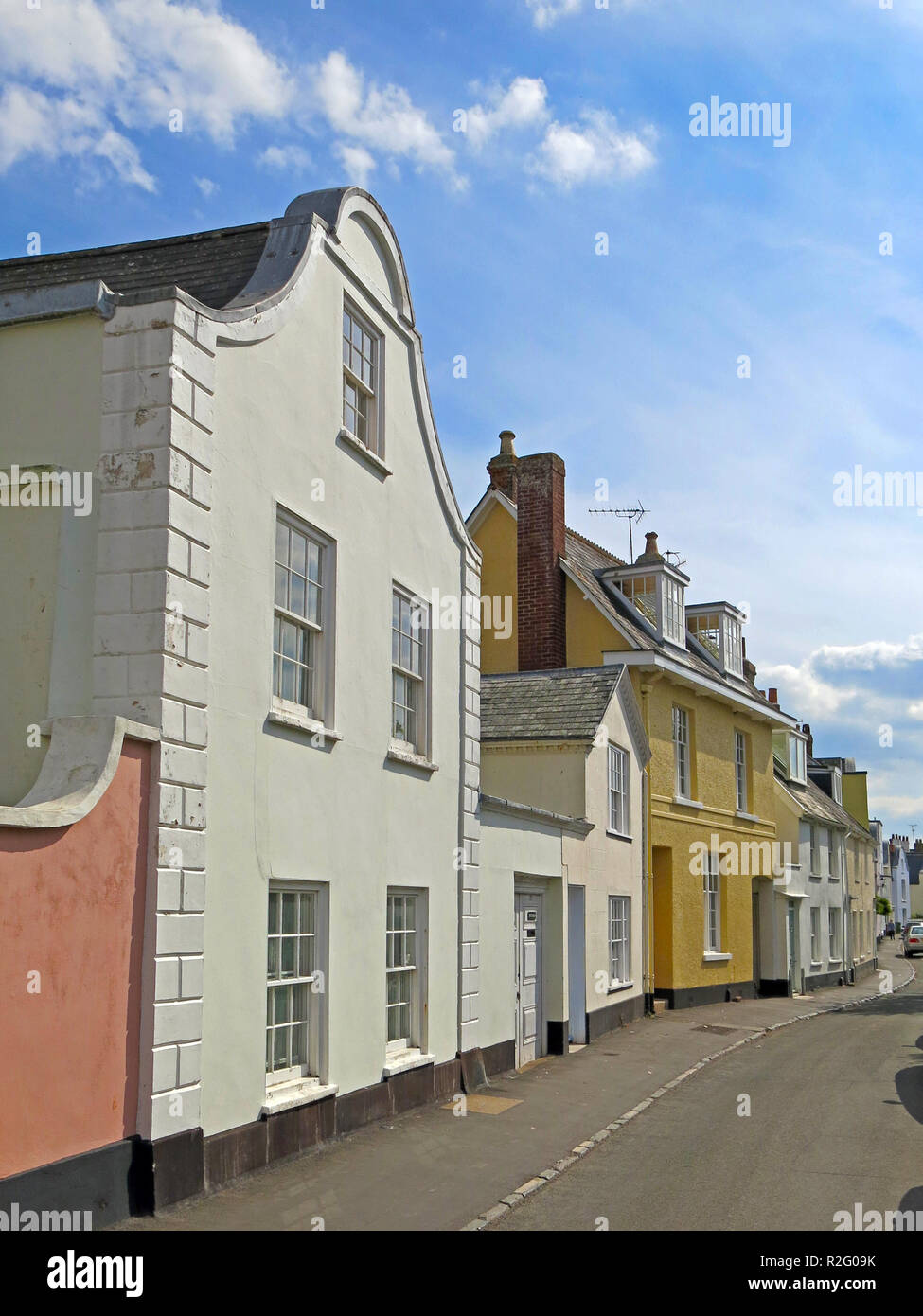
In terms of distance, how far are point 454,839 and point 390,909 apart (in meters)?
1.67

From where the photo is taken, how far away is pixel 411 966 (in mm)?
12641

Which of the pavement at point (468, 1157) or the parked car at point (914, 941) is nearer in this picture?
the pavement at point (468, 1157)

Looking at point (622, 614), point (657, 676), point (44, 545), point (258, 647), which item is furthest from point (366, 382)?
point (622, 614)

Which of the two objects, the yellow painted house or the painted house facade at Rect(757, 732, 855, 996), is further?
the painted house facade at Rect(757, 732, 855, 996)

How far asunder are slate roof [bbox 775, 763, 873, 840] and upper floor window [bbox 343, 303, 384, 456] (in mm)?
23679

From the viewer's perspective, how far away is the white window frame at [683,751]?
2501cm

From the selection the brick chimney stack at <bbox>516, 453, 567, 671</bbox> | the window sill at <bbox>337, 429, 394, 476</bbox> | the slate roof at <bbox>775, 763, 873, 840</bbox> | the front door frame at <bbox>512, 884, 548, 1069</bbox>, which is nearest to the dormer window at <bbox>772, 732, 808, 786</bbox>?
the slate roof at <bbox>775, 763, 873, 840</bbox>

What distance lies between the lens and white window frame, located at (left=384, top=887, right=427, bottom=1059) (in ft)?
39.9

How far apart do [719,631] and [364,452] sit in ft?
63.3

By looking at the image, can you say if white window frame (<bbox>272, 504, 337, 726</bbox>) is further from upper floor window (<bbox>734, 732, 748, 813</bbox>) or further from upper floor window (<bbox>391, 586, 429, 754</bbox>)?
upper floor window (<bbox>734, 732, 748, 813</bbox>)

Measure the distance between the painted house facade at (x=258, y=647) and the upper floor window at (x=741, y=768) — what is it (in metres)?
16.4

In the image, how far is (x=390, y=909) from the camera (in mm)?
12398

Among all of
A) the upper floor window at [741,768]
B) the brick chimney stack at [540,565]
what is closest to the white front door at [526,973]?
the brick chimney stack at [540,565]

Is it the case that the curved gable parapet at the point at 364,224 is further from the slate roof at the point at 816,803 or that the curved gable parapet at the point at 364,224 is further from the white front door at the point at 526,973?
the slate roof at the point at 816,803
